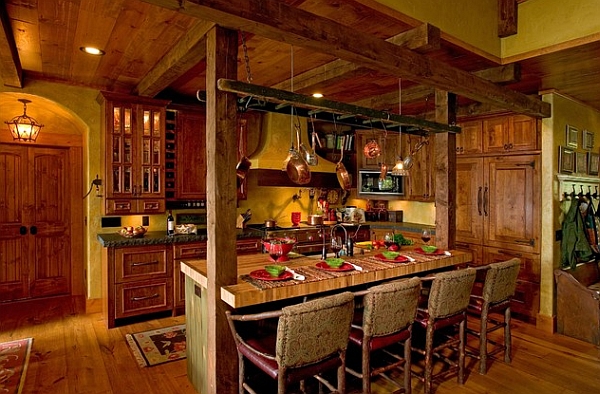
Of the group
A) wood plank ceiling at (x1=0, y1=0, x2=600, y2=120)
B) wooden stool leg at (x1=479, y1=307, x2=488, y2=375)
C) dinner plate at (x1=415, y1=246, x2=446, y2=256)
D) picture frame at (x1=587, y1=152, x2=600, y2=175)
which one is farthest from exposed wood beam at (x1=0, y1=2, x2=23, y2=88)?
picture frame at (x1=587, y1=152, x2=600, y2=175)

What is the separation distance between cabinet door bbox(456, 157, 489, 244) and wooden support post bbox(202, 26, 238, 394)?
3.44 m

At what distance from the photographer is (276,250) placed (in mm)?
2668

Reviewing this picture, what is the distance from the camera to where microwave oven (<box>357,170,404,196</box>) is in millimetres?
5410

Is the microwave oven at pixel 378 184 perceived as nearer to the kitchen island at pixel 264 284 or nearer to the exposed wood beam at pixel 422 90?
the exposed wood beam at pixel 422 90

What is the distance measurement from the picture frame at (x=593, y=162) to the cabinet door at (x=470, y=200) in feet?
4.66

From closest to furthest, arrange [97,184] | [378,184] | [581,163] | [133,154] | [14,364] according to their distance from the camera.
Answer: [14,364], [133,154], [97,184], [581,163], [378,184]

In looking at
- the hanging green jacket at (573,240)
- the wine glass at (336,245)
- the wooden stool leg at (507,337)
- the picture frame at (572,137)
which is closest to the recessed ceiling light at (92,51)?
the wine glass at (336,245)

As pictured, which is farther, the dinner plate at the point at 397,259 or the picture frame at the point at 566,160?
the picture frame at the point at 566,160

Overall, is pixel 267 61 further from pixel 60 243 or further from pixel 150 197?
pixel 60 243

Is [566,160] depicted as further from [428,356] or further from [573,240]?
[428,356]

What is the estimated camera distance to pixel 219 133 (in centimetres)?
208

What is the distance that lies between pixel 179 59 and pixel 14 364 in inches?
110

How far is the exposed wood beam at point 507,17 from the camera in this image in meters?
3.07

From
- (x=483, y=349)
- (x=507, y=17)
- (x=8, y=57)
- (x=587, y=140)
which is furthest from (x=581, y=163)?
(x=8, y=57)
